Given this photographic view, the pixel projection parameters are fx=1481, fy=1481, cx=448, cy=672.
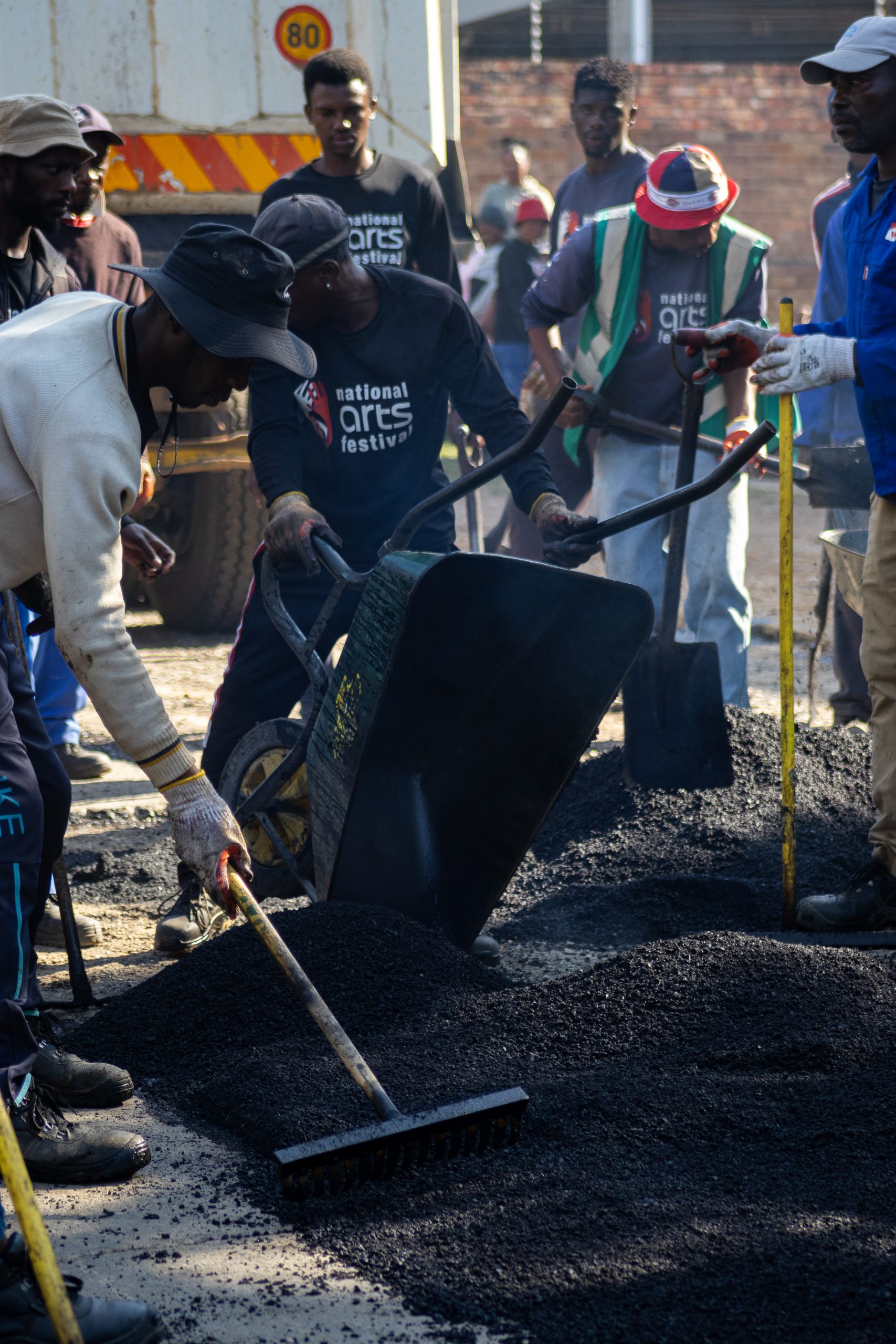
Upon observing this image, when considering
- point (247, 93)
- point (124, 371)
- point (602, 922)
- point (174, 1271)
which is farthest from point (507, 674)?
point (247, 93)

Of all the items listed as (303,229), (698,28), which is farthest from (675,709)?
(698,28)

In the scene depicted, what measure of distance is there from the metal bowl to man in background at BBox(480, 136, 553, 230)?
252 inches

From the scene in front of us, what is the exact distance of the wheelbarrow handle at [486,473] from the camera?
11.1 ft

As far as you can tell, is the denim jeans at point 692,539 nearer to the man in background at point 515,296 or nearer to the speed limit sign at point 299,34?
the speed limit sign at point 299,34

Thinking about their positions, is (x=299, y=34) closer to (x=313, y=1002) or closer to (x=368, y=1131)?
(x=313, y=1002)

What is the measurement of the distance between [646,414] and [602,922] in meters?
2.18

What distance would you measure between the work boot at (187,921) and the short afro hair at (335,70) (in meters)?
2.75

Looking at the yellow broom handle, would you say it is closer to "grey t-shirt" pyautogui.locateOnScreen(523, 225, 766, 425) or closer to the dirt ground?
the dirt ground

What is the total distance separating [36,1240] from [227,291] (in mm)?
1494

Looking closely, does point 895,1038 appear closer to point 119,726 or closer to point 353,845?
point 353,845

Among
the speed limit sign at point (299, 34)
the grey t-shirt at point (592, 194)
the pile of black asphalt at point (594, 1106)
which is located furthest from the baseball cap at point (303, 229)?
the grey t-shirt at point (592, 194)

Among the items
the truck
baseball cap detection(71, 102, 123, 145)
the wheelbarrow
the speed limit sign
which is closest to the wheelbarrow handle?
the wheelbarrow

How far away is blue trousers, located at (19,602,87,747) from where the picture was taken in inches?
190

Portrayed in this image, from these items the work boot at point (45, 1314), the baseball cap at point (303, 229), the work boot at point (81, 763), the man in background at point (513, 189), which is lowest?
the work boot at point (81, 763)
